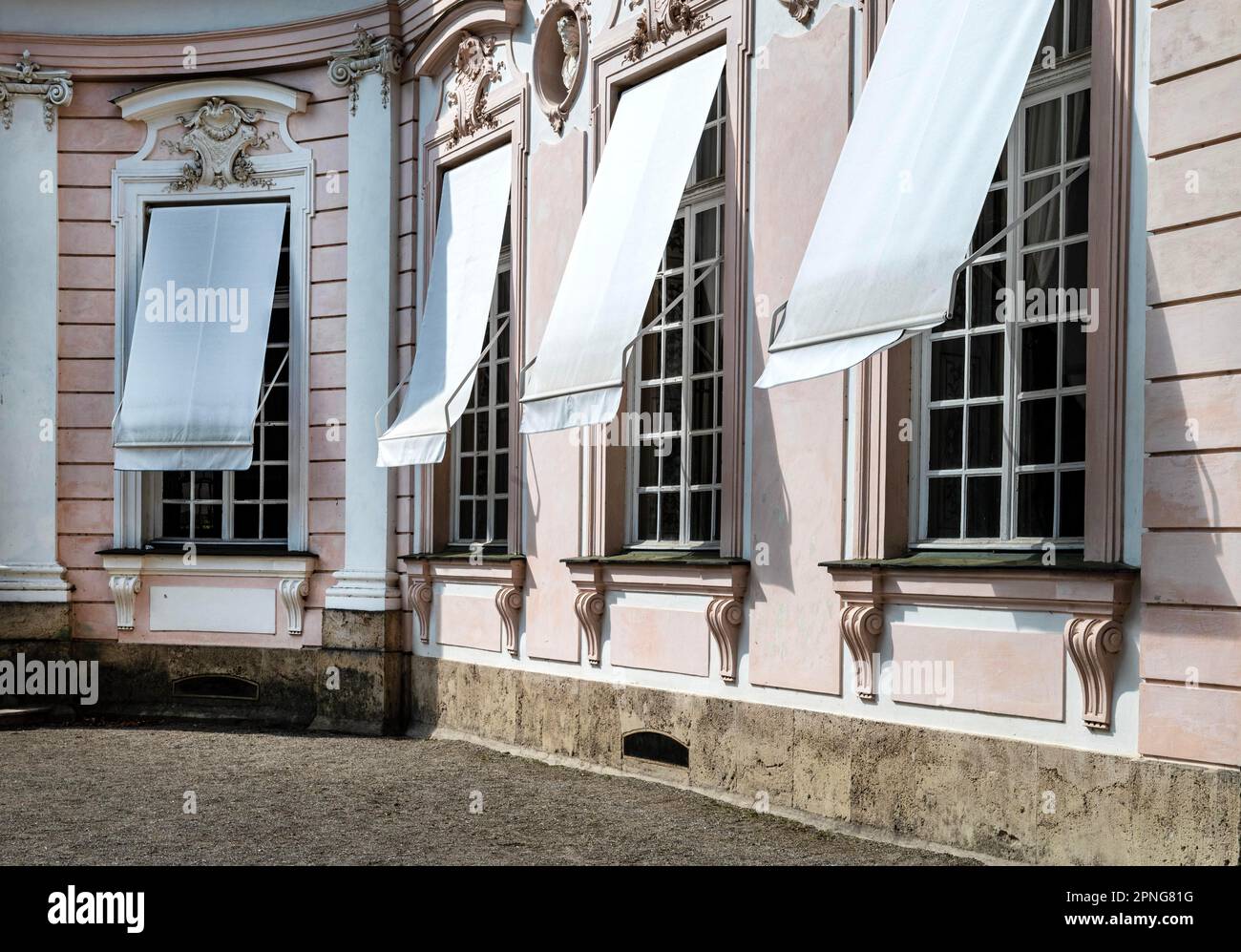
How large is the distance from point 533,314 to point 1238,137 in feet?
20.2

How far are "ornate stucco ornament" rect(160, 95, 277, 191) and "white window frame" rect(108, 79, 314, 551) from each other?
6 centimetres

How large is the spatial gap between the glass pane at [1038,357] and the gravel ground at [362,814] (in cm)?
223

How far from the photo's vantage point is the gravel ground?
7664 millimetres

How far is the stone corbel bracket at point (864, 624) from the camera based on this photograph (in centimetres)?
789

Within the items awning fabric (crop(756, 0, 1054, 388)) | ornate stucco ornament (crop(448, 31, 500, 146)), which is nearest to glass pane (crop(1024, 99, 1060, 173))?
awning fabric (crop(756, 0, 1054, 388))

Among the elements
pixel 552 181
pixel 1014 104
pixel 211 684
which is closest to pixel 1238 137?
pixel 1014 104

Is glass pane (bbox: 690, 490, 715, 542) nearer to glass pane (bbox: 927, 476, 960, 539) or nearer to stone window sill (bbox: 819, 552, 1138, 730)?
stone window sill (bbox: 819, 552, 1138, 730)

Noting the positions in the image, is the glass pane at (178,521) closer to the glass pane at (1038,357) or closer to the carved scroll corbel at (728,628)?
the carved scroll corbel at (728,628)

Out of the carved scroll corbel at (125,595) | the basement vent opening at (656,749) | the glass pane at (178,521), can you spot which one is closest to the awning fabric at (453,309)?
the basement vent opening at (656,749)

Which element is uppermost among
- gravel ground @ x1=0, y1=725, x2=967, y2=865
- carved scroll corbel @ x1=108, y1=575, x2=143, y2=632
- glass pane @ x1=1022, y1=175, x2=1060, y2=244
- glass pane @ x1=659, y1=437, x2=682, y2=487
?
glass pane @ x1=1022, y1=175, x2=1060, y2=244

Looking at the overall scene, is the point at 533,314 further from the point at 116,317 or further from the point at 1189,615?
the point at 1189,615

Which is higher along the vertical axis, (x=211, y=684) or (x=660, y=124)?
(x=660, y=124)

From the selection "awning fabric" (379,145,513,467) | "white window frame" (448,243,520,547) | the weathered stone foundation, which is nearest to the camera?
the weathered stone foundation
